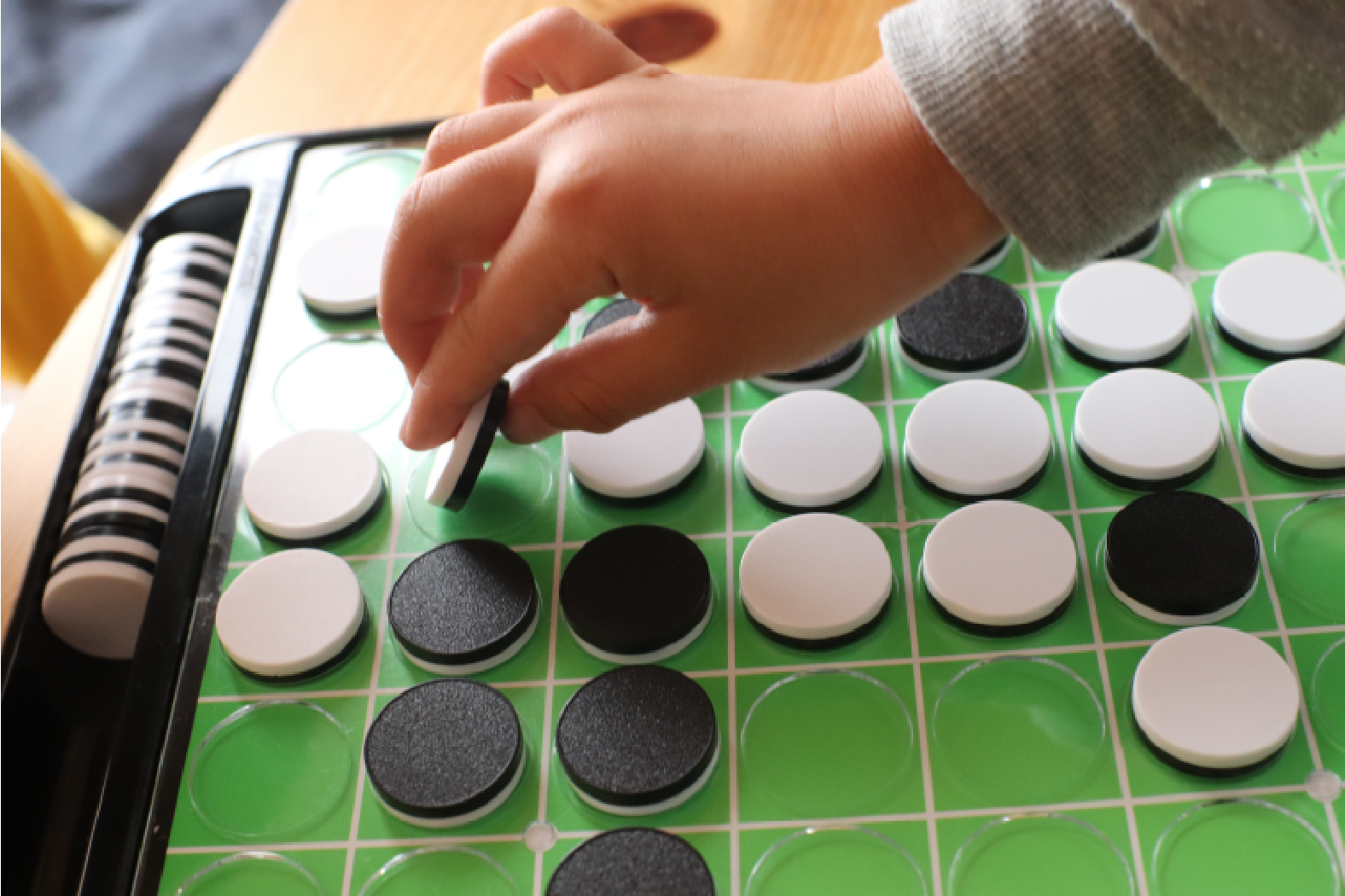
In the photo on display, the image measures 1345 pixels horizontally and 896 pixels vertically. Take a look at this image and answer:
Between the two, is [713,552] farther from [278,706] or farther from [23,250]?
[23,250]

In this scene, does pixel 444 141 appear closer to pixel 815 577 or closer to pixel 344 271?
pixel 344 271

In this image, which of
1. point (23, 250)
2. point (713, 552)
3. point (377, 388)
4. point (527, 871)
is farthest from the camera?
point (23, 250)

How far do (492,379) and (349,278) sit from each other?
0.23 meters

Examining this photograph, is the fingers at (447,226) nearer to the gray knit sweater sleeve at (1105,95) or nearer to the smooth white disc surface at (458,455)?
the smooth white disc surface at (458,455)

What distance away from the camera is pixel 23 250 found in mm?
1136

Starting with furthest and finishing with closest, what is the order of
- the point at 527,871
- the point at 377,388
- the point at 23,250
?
the point at 23,250 < the point at 377,388 < the point at 527,871

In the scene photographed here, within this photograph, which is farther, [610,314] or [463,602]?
[610,314]

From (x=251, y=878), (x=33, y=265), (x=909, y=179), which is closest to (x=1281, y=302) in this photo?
(x=909, y=179)

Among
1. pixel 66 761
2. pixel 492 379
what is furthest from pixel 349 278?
pixel 66 761

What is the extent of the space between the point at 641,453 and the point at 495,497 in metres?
0.09

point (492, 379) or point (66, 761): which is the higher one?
point (492, 379)

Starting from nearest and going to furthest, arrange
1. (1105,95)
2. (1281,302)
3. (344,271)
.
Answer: (1105,95)
(1281,302)
(344,271)

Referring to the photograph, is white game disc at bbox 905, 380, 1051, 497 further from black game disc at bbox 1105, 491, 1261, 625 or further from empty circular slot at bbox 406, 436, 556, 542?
empty circular slot at bbox 406, 436, 556, 542

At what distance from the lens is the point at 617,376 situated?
2.06 ft
